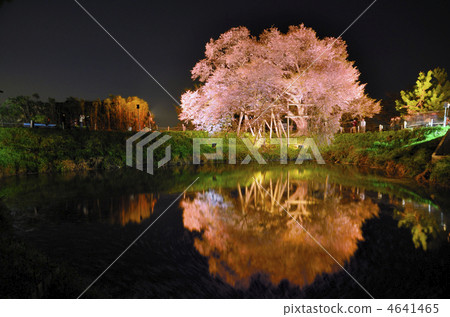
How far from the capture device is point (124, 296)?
3.84 m

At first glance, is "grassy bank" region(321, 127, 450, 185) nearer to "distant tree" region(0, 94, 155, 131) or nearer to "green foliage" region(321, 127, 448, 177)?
"green foliage" region(321, 127, 448, 177)

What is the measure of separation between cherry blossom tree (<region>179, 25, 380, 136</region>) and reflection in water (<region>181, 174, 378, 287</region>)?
1360 cm

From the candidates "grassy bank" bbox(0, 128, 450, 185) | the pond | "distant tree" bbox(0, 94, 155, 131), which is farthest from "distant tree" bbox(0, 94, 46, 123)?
the pond

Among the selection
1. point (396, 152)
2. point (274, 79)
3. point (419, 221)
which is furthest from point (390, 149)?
point (419, 221)

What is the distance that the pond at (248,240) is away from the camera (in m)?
4.12

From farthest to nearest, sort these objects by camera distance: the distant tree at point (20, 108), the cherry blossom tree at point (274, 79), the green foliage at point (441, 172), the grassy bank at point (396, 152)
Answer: the distant tree at point (20, 108) < the cherry blossom tree at point (274, 79) < the grassy bank at point (396, 152) < the green foliage at point (441, 172)

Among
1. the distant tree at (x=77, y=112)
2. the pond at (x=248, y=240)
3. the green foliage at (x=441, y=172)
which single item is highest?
the distant tree at (x=77, y=112)

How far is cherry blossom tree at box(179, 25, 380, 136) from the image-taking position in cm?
2341

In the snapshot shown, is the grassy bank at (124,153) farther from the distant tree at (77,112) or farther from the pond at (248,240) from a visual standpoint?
the distant tree at (77,112)

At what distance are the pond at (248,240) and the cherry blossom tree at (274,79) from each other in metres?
13.8

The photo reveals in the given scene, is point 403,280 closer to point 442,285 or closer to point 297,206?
point 442,285

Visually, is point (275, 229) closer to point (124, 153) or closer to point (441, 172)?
point (441, 172)

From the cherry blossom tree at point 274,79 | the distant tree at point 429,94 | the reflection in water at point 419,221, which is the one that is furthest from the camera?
the distant tree at point 429,94

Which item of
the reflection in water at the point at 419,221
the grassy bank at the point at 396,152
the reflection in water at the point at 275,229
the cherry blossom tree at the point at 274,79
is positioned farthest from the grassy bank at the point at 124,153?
the reflection in water at the point at 275,229
